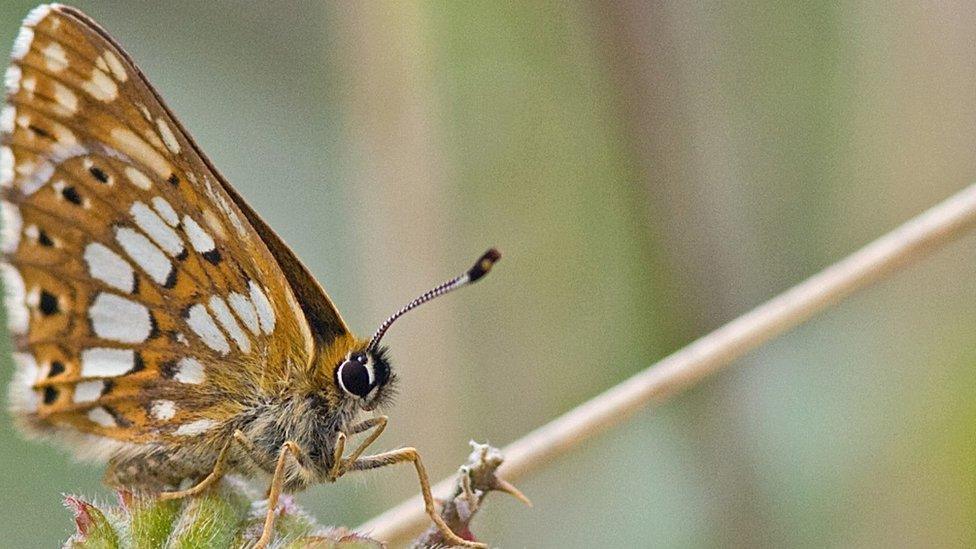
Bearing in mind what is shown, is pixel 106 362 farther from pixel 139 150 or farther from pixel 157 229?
pixel 139 150

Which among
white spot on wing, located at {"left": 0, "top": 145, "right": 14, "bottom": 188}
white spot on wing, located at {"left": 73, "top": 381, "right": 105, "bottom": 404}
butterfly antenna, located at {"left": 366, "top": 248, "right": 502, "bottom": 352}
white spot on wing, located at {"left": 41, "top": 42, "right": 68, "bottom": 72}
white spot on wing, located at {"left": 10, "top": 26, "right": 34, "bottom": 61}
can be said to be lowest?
butterfly antenna, located at {"left": 366, "top": 248, "right": 502, "bottom": 352}

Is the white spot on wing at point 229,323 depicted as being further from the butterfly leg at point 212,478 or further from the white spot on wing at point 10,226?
the white spot on wing at point 10,226

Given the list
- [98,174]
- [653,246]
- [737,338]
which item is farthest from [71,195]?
[653,246]

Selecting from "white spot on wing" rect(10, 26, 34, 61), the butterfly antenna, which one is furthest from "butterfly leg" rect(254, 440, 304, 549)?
"white spot on wing" rect(10, 26, 34, 61)

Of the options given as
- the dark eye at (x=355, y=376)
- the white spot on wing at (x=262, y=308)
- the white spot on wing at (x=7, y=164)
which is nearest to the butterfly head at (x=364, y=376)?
the dark eye at (x=355, y=376)

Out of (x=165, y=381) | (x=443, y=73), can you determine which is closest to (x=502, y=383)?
(x=443, y=73)

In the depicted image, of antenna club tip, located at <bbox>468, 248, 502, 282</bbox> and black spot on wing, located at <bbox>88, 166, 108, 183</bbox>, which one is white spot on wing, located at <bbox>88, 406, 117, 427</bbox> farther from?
antenna club tip, located at <bbox>468, 248, 502, 282</bbox>
